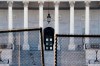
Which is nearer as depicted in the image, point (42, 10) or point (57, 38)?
point (57, 38)

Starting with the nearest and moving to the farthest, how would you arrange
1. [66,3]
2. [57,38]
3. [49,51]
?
[57,38]
[49,51]
[66,3]

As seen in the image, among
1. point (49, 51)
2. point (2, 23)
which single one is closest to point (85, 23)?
point (49, 51)

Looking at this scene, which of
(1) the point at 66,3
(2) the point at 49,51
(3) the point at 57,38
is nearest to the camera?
(3) the point at 57,38

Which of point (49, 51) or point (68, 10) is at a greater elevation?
point (68, 10)

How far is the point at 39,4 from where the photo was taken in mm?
43031

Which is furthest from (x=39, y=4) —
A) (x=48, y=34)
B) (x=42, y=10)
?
(x=48, y=34)

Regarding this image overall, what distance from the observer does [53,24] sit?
44.7m

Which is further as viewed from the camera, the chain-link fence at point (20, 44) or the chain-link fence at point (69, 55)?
the chain-link fence at point (20, 44)

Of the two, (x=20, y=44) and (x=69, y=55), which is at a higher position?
(x=20, y=44)

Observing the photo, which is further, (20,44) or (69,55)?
(20,44)

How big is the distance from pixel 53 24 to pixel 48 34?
109 centimetres

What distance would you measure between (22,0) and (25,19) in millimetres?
1815

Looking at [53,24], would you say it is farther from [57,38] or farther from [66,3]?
[57,38]

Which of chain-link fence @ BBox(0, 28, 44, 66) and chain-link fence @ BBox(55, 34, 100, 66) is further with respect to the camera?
chain-link fence @ BBox(0, 28, 44, 66)
